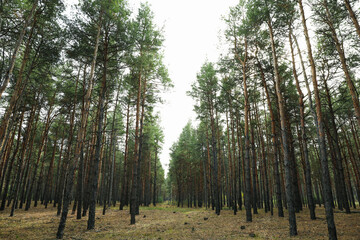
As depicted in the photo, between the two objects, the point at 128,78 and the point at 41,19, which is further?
the point at 128,78

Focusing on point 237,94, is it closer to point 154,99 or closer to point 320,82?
point 320,82

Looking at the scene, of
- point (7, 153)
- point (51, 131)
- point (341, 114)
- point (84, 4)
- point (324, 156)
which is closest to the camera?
point (324, 156)

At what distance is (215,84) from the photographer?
703 inches

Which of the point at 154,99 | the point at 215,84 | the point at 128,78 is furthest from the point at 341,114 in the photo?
→ the point at 128,78

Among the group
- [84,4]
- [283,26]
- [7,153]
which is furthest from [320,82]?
[7,153]

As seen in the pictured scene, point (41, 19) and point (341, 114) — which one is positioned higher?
point (41, 19)

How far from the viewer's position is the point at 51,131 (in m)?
22.4

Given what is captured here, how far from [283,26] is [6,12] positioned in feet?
42.5

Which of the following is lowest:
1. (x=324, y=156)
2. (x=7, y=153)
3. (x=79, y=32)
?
(x=324, y=156)

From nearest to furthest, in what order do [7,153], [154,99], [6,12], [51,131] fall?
[6,12] → [7,153] → [154,99] → [51,131]

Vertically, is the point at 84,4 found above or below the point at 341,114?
above

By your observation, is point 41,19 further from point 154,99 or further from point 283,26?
point 283,26

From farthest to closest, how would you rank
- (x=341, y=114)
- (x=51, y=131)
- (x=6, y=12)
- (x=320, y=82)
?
1. (x=51, y=131)
2. (x=341, y=114)
3. (x=320, y=82)
4. (x=6, y=12)

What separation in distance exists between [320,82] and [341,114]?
23.5 feet
